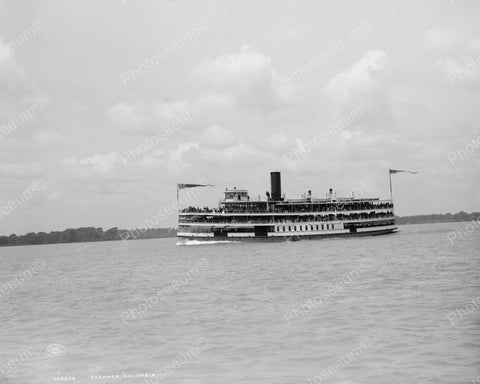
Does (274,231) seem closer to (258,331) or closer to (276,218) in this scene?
(276,218)

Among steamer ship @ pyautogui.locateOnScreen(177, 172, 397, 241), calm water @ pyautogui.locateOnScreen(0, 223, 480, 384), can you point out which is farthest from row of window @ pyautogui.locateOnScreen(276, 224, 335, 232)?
calm water @ pyautogui.locateOnScreen(0, 223, 480, 384)

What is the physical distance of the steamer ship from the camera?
257ft

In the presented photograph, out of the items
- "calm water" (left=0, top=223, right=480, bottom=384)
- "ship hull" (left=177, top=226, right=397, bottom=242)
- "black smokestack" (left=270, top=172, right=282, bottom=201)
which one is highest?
"black smokestack" (left=270, top=172, right=282, bottom=201)

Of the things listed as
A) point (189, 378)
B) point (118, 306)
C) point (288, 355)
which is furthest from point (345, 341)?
point (118, 306)

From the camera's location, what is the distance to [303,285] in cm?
3106

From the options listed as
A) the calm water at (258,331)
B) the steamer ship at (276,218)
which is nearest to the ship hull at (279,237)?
the steamer ship at (276,218)

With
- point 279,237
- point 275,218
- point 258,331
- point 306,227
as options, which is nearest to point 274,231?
point 279,237

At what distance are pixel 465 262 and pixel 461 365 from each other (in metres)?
28.5

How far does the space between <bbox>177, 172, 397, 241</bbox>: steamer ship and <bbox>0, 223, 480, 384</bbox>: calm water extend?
140 ft

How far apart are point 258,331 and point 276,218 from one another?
62.6m

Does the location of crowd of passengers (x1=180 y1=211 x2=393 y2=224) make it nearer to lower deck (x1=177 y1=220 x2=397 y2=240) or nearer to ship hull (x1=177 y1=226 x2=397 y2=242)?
lower deck (x1=177 y1=220 x2=397 y2=240)

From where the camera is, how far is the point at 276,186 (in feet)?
276

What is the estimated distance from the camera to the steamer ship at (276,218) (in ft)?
257

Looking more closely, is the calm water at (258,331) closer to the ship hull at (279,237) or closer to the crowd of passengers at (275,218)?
the ship hull at (279,237)
